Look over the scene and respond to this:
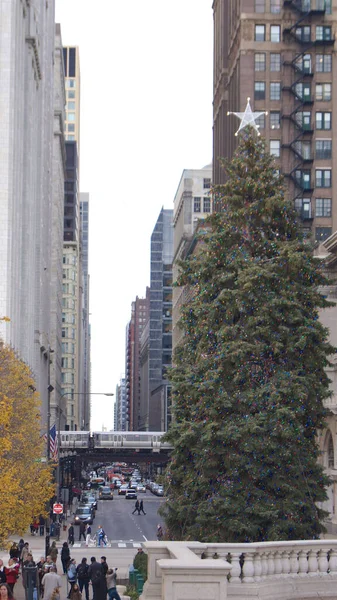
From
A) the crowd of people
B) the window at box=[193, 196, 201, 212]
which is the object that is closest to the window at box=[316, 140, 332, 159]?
the crowd of people

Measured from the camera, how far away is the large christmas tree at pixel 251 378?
33344 mm

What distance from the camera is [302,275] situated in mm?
36500

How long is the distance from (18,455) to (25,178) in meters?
36.2

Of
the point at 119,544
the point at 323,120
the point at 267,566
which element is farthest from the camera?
the point at 323,120

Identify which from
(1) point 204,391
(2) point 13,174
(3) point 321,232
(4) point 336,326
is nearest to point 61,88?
(3) point 321,232

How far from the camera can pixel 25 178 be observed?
80875mm

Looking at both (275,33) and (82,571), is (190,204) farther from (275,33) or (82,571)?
(82,571)

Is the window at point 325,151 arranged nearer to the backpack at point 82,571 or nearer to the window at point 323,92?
the window at point 323,92

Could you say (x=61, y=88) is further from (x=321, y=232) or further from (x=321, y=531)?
(x=321, y=531)

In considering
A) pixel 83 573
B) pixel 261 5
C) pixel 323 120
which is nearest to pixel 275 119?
pixel 323 120

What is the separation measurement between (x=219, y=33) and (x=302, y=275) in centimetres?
9009

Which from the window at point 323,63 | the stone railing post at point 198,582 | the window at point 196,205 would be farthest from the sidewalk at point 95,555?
the window at point 196,205

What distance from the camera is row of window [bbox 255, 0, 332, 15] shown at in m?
98.6

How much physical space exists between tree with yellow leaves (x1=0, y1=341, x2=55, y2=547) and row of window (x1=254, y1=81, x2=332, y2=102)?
181 ft
